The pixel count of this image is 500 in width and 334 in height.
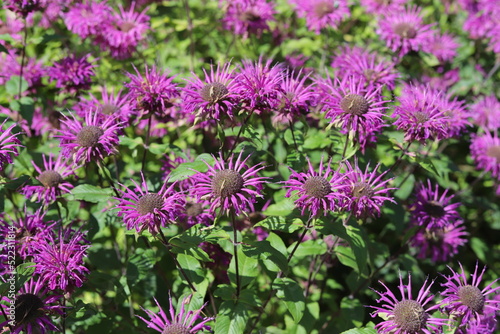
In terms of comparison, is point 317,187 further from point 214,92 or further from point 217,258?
point 217,258

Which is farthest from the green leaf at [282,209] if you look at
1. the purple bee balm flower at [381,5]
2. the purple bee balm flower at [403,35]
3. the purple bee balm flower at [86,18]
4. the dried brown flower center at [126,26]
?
the purple bee balm flower at [381,5]

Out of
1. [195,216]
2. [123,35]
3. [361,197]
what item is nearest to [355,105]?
[361,197]

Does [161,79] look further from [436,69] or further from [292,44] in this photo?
[436,69]

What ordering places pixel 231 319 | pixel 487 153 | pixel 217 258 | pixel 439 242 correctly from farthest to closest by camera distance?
pixel 487 153, pixel 439 242, pixel 217 258, pixel 231 319

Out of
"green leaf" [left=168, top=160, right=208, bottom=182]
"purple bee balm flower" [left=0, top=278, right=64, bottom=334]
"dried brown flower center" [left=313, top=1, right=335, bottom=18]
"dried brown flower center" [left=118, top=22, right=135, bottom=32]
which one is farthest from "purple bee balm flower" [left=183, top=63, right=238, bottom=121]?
"dried brown flower center" [left=313, top=1, right=335, bottom=18]

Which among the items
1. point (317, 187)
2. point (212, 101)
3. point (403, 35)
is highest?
point (403, 35)

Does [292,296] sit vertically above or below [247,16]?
below

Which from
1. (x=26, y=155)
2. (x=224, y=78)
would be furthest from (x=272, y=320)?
(x=26, y=155)
